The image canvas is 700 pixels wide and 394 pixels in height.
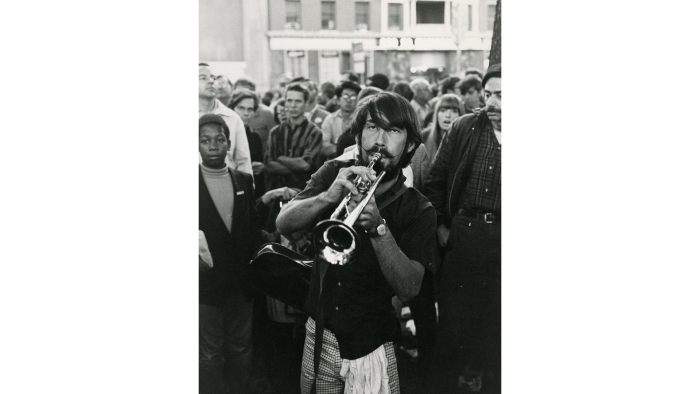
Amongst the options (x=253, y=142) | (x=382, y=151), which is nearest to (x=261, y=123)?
(x=253, y=142)

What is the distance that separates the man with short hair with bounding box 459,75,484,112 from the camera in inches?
160

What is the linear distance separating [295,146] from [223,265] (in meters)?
0.73

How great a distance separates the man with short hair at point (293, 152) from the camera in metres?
3.12

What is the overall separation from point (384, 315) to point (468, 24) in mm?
1335

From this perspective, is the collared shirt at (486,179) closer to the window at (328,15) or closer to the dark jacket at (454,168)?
the dark jacket at (454,168)

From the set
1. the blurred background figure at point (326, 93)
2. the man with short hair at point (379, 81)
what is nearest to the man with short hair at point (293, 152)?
the man with short hair at point (379, 81)

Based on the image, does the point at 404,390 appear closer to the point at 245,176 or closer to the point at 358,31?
the point at 245,176

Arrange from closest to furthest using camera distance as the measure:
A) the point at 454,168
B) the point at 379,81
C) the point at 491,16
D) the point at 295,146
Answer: the point at 491,16
the point at 454,168
the point at 295,146
the point at 379,81

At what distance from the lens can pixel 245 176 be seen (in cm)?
Result: 309

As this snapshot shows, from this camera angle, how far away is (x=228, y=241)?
9.81 feet

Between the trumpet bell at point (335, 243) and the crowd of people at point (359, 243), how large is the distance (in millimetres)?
77

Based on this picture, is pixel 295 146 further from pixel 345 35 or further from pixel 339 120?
pixel 339 120

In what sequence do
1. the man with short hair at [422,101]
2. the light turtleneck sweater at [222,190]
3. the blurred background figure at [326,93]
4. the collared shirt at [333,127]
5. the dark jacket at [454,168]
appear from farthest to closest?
the man with short hair at [422,101], the blurred background figure at [326,93], the collared shirt at [333,127], the dark jacket at [454,168], the light turtleneck sweater at [222,190]

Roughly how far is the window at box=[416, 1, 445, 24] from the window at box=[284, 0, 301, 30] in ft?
1.75
